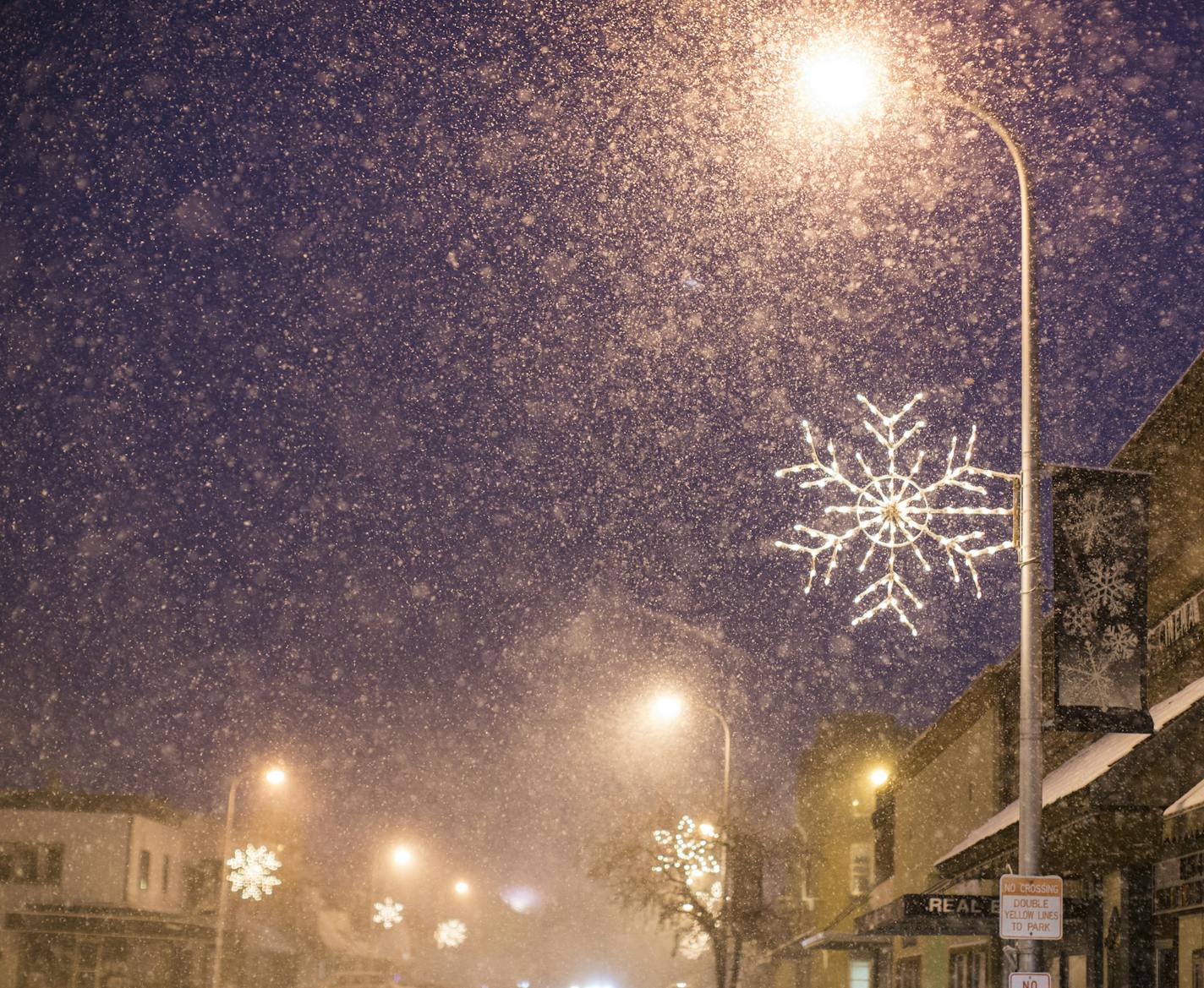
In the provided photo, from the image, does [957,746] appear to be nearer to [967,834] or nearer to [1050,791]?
[967,834]

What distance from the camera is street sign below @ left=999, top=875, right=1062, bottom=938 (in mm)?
11953

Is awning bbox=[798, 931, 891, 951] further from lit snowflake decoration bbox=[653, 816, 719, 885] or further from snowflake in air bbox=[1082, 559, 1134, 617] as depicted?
snowflake in air bbox=[1082, 559, 1134, 617]

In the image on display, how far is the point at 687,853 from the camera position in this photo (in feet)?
145

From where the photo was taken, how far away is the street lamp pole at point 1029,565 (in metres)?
12.4

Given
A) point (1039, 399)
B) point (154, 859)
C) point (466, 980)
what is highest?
point (1039, 399)

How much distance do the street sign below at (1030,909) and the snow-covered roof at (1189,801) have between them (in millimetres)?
2256

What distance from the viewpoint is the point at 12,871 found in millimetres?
54938

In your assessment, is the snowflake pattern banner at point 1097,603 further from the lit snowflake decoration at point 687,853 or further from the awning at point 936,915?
the lit snowflake decoration at point 687,853

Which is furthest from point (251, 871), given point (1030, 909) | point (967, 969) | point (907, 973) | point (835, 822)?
point (1030, 909)

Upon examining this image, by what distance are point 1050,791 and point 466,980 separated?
116172 millimetres

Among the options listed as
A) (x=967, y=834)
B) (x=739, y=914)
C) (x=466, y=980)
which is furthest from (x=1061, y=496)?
(x=466, y=980)

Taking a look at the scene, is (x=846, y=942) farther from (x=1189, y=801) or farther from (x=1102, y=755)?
(x=1189, y=801)

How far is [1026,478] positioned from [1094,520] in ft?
2.50

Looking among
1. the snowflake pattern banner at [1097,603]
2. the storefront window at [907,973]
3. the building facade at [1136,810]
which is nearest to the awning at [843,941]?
the storefront window at [907,973]
